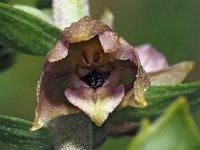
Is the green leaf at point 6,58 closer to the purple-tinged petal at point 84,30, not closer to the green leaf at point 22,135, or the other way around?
the green leaf at point 22,135

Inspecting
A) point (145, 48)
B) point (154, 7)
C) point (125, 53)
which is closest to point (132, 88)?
point (125, 53)

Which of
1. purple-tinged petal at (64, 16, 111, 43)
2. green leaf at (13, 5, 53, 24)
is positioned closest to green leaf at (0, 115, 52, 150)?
purple-tinged petal at (64, 16, 111, 43)

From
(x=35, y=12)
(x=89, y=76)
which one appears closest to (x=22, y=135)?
(x=89, y=76)

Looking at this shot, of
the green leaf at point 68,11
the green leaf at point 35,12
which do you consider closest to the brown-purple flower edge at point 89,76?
the green leaf at point 68,11

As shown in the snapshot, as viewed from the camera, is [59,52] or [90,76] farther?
[90,76]

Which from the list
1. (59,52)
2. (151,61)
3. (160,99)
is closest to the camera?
(59,52)

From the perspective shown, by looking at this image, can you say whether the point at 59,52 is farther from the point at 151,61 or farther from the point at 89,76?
the point at 151,61

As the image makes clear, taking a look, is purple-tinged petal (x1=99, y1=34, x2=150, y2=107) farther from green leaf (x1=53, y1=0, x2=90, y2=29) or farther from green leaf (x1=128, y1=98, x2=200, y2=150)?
green leaf (x1=128, y1=98, x2=200, y2=150)
